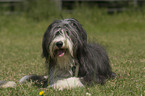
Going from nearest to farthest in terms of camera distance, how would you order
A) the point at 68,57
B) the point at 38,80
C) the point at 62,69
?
the point at 68,57 → the point at 62,69 → the point at 38,80

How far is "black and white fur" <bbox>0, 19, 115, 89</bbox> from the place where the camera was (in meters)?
4.11

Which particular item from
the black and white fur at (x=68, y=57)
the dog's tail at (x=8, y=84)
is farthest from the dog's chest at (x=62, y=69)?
the dog's tail at (x=8, y=84)

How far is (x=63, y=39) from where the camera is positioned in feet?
13.4

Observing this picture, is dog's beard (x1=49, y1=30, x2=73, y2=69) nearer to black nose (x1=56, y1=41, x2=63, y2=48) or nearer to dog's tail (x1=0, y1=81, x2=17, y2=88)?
black nose (x1=56, y1=41, x2=63, y2=48)

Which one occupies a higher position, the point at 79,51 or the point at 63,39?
the point at 63,39

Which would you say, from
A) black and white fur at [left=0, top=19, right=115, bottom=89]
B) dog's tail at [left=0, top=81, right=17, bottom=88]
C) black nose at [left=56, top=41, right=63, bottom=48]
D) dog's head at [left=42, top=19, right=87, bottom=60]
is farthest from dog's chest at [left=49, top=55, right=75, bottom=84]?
dog's tail at [left=0, top=81, right=17, bottom=88]

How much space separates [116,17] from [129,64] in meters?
12.0

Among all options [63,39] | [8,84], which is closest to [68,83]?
[63,39]

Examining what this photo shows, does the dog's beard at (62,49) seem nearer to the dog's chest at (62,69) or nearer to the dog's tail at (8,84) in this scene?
the dog's chest at (62,69)

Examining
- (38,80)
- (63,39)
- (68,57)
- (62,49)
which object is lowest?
(38,80)

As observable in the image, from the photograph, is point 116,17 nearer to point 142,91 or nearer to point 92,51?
point 92,51

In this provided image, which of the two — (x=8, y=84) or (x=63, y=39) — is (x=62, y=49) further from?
(x=8, y=84)

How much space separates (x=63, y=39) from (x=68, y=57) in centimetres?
31

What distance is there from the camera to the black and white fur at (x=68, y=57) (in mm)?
4113
